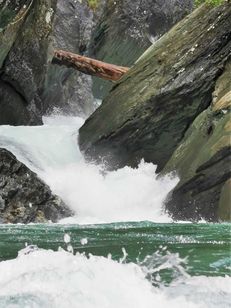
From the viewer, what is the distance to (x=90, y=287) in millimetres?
4285

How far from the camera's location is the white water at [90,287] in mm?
4004

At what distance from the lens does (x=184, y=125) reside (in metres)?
15.3

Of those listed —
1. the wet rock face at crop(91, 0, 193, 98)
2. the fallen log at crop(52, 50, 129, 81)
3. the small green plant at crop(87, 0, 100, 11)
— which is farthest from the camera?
the wet rock face at crop(91, 0, 193, 98)

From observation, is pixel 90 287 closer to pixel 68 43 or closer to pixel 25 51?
pixel 25 51

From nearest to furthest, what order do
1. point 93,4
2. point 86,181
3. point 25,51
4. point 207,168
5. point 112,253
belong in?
point 112,253, point 207,168, point 86,181, point 25,51, point 93,4

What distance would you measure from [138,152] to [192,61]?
3286mm

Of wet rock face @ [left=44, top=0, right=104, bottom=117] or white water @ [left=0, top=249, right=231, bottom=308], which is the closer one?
white water @ [left=0, top=249, right=231, bottom=308]

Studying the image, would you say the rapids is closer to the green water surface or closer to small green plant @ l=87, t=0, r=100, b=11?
the green water surface

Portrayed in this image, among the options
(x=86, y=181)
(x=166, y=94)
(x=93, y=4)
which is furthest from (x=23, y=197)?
(x=93, y=4)

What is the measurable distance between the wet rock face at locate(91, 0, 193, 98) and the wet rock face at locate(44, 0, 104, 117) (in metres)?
1.12

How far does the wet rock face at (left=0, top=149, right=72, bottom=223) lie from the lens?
42.8 feet

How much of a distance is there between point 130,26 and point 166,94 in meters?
11.0

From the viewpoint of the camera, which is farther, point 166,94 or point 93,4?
point 93,4

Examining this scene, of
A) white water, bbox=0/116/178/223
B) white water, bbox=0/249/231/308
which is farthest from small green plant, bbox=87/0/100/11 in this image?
white water, bbox=0/249/231/308
